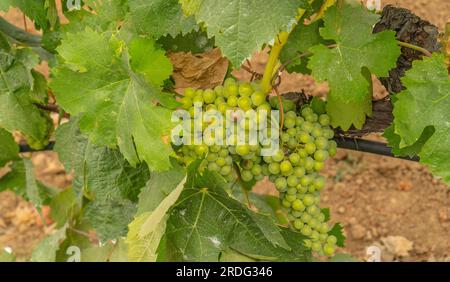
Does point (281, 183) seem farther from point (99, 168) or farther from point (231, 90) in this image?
point (99, 168)

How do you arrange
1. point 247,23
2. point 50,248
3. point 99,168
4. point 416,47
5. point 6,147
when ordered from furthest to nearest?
point 50,248
point 6,147
point 99,168
point 416,47
point 247,23

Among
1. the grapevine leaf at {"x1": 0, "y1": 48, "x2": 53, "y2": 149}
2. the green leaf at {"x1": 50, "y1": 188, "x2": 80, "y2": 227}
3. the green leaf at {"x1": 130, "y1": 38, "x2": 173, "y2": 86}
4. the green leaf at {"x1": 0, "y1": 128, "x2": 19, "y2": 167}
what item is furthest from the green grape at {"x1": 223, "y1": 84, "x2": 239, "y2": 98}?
the green leaf at {"x1": 50, "y1": 188, "x2": 80, "y2": 227}

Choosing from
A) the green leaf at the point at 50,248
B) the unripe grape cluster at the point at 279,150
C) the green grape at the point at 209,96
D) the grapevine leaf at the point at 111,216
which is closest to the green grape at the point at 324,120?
the unripe grape cluster at the point at 279,150

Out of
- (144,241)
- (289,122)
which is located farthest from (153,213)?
(289,122)

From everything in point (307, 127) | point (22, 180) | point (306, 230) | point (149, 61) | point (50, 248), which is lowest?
point (50, 248)

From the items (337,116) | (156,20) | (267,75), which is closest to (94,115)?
(156,20)

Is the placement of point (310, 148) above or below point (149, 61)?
below

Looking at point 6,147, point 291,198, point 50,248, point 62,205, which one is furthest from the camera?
point 62,205
